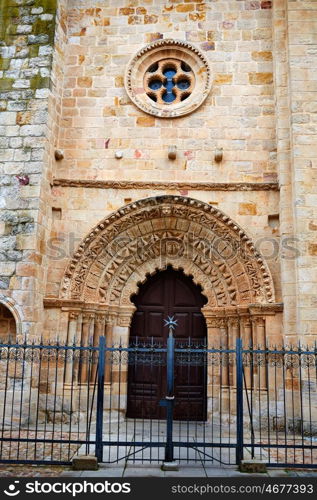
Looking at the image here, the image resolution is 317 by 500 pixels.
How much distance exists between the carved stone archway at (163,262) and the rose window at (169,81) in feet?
7.63

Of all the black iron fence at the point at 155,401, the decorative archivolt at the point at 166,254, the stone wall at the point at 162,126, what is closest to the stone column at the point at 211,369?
the black iron fence at the point at 155,401

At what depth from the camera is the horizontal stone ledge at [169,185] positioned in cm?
855

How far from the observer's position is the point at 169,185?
8.62 meters

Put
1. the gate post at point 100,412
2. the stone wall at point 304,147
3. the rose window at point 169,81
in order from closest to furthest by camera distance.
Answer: the gate post at point 100,412 → the stone wall at point 304,147 → the rose window at point 169,81

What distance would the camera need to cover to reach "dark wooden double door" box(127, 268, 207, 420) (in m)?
8.49

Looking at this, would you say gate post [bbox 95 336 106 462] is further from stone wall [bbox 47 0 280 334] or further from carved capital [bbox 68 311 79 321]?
stone wall [bbox 47 0 280 334]

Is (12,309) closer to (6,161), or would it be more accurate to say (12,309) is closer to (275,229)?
(6,161)

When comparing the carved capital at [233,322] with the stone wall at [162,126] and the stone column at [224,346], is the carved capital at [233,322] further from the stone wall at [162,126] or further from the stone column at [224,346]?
the stone wall at [162,126]

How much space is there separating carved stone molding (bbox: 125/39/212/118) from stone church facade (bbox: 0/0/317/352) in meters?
0.03

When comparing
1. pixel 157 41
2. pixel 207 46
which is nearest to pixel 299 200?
pixel 207 46

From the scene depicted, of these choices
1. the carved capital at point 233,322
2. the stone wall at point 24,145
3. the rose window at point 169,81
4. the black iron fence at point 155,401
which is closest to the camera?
the black iron fence at point 155,401

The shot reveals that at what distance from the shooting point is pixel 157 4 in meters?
9.62

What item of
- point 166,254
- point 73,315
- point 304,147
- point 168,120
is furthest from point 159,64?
point 73,315
